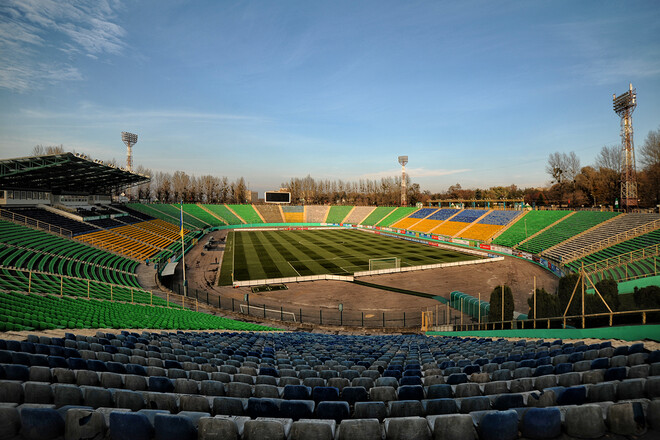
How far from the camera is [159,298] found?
25.3m

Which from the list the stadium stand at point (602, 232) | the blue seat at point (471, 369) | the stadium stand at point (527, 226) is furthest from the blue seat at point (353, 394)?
the stadium stand at point (527, 226)

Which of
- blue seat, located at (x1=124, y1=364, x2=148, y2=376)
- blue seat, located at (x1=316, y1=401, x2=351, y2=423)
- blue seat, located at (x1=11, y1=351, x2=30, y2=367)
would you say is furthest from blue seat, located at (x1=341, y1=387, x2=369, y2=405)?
blue seat, located at (x1=11, y1=351, x2=30, y2=367)

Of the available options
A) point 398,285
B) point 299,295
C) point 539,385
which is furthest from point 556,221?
point 539,385

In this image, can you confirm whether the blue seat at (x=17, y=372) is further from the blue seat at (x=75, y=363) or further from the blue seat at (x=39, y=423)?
the blue seat at (x=39, y=423)

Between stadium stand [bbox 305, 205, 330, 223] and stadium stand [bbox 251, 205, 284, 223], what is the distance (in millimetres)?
9288

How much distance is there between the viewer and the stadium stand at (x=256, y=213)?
97625 mm

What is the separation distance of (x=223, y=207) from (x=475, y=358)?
10047 centimetres

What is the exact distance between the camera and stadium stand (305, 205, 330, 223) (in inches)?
4082

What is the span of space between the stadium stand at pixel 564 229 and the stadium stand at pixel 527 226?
1666 millimetres

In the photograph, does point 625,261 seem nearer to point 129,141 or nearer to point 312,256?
point 312,256

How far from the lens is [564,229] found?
46.2 metres

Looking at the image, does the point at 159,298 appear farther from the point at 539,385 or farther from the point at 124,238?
the point at 539,385

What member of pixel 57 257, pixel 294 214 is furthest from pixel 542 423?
pixel 294 214

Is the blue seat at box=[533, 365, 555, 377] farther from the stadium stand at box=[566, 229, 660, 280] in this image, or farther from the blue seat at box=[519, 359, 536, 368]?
the stadium stand at box=[566, 229, 660, 280]
